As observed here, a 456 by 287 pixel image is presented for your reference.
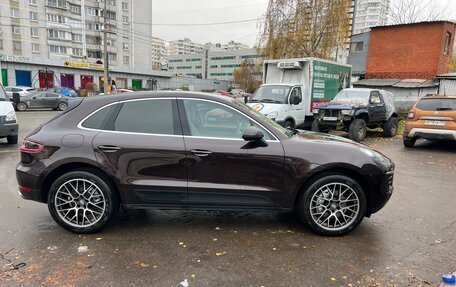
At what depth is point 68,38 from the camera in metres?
A: 57.7

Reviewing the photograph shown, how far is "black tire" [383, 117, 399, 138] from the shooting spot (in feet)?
42.5

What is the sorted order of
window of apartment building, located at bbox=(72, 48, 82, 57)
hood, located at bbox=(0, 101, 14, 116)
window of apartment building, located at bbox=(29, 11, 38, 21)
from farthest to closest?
window of apartment building, located at bbox=(72, 48, 82, 57) → window of apartment building, located at bbox=(29, 11, 38, 21) → hood, located at bbox=(0, 101, 14, 116)

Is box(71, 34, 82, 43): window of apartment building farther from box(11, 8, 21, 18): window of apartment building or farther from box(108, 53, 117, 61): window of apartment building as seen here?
box(11, 8, 21, 18): window of apartment building

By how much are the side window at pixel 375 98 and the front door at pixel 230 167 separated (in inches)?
372

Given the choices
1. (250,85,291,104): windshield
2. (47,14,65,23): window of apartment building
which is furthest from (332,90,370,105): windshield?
(47,14,65,23): window of apartment building

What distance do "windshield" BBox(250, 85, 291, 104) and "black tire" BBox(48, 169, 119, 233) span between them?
27.0 ft

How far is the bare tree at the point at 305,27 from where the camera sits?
24.2m

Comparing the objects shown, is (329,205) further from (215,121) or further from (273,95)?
(273,95)

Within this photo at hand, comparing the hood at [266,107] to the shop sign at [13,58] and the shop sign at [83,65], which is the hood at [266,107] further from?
the shop sign at [83,65]

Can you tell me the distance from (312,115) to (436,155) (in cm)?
460

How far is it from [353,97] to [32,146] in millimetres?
10741

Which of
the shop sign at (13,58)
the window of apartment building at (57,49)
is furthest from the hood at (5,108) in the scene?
the window of apartment building at (57,49)

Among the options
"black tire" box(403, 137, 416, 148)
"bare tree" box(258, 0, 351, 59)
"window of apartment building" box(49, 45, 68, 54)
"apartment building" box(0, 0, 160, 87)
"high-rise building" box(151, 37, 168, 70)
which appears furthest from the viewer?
"high-rise building" box(151, 37, 168, 70)

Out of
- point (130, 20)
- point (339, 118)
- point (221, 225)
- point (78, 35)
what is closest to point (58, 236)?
point (221, 225)
